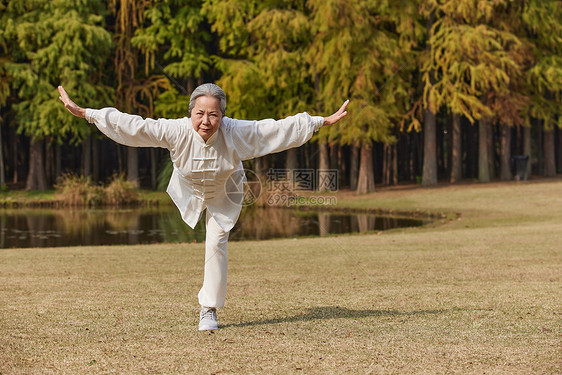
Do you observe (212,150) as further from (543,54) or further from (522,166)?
(543,54)

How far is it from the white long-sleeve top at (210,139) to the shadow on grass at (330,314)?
104 centimetres

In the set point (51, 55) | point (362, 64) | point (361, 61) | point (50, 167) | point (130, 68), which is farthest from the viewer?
point (50, 167)

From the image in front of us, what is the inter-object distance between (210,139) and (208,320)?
5.38ft

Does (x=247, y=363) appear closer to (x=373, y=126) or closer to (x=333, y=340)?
(x=333, y=340)

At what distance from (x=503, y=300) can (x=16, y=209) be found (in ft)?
82.9

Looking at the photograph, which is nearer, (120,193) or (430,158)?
(120,193)

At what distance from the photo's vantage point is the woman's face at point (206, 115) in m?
6.32

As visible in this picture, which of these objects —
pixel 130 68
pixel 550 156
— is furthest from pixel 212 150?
pixel 550 156

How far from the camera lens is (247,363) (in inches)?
209

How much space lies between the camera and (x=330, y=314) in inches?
286

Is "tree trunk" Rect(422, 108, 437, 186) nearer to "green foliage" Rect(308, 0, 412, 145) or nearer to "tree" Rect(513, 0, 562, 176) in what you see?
"green foliage" Rect(308, 0, 412, 145)

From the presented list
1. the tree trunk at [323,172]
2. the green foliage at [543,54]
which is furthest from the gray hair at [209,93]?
the green foliage at [543,54]

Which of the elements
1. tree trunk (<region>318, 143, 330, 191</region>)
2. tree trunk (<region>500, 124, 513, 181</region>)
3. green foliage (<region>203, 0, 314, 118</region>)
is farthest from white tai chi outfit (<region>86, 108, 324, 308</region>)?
tree trunk (<region>500, 124, 513, 181</region>)

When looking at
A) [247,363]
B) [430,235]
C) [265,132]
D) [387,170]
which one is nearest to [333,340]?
[247,363]
